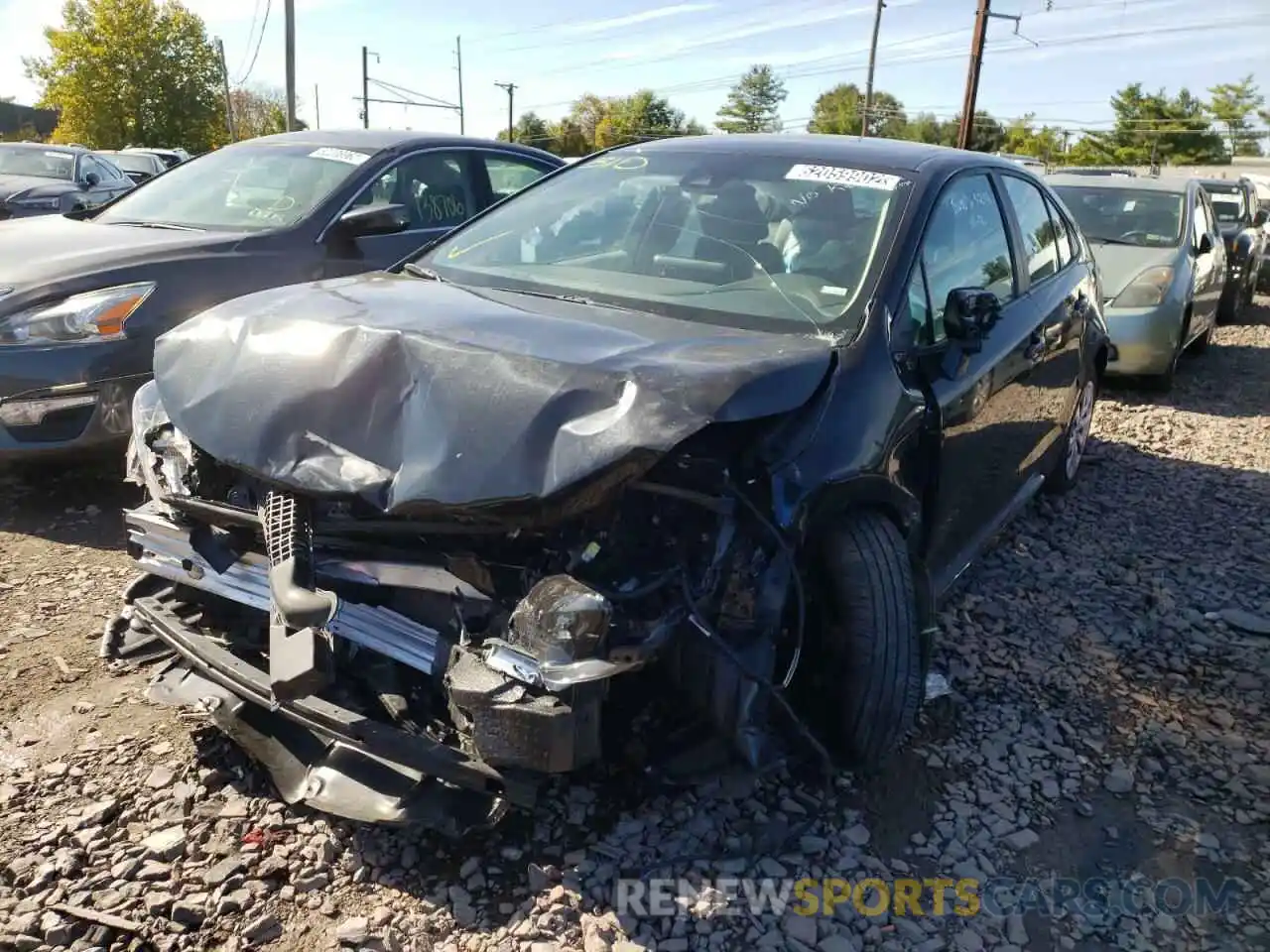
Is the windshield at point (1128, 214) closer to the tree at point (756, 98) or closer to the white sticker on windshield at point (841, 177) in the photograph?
the white sticker on windshield at point (841, 177)

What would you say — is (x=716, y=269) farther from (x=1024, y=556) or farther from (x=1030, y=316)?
(x=1024, y=556)

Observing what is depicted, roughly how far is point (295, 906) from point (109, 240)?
372cm

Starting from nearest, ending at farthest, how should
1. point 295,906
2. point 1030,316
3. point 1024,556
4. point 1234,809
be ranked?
1. point 295,906
2. point 1234,809
3. point 1030,316
4. point 1024,556

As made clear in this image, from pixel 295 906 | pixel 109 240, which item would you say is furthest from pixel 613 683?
pixel 109 240

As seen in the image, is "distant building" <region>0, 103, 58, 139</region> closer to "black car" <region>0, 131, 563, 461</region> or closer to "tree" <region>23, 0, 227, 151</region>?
"tree" <region>23, 0, 227, 151</region>

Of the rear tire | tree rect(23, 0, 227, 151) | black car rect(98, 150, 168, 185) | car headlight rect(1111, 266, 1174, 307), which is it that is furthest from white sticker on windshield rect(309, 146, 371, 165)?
tree rect(23, 0, 227, 151)

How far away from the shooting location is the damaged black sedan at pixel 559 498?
2.21 metres

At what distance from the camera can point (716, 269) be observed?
126 inches

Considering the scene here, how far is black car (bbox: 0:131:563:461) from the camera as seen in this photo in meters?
4.14

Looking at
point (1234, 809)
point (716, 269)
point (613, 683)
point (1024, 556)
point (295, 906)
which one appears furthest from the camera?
point (1024, 556)

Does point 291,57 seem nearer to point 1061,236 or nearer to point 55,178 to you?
point 55,178

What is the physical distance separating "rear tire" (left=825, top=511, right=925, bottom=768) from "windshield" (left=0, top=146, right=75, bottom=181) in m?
13.4

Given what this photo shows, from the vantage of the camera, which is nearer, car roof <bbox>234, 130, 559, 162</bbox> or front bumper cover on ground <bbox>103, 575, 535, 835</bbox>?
front bumper cover on ground <bbox>103, 575, 535, 835</bbox>

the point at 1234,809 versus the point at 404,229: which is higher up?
the point at 404,229
